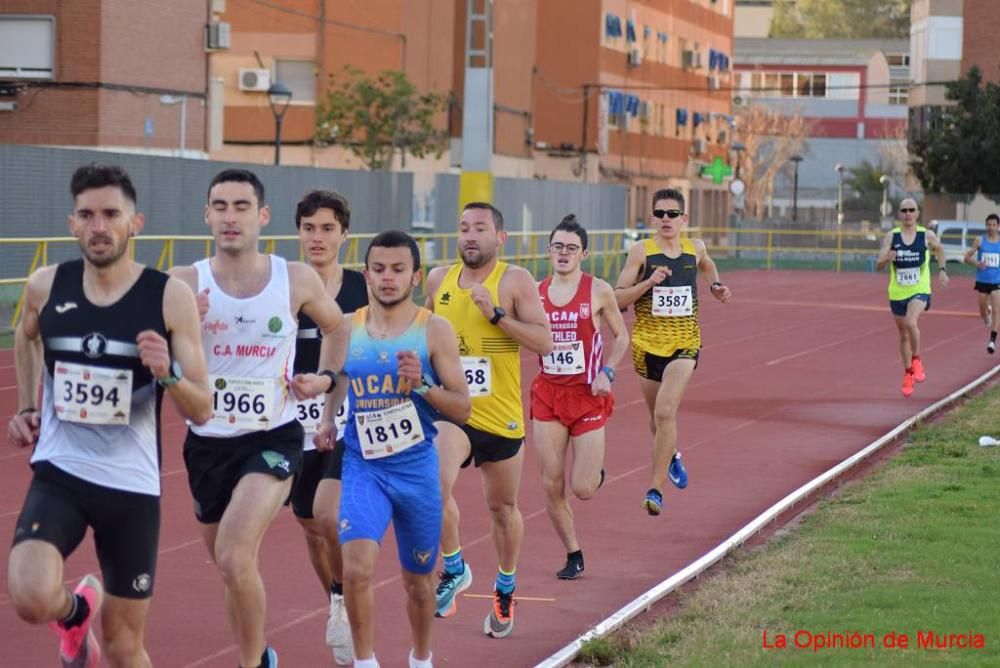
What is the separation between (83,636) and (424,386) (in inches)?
68.2

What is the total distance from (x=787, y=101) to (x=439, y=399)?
112m

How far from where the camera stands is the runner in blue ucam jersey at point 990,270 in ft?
90.6

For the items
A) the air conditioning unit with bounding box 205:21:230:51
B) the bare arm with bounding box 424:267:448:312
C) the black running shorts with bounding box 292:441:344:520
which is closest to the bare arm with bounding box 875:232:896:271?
the bare arm with bounding box 424:267:448:312

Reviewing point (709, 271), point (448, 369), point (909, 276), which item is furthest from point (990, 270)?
point (448, 369)

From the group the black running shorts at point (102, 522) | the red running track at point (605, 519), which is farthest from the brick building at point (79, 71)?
the black running shorts at point (102, 522)

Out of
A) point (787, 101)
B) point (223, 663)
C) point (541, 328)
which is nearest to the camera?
point (223, 663)

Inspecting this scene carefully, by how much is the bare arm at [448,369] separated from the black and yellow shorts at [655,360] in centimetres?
550

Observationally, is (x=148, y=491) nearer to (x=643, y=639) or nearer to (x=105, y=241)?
(x=105, y=241)

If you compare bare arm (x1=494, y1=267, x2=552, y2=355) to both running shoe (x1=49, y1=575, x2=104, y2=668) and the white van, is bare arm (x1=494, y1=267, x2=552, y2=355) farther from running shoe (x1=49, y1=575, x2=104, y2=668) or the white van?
the white van

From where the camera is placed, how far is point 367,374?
7746 millimetres

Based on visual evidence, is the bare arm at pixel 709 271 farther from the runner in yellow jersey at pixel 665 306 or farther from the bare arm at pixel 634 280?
the bare arm at pixel 634 280

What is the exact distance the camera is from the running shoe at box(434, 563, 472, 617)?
9.39 m

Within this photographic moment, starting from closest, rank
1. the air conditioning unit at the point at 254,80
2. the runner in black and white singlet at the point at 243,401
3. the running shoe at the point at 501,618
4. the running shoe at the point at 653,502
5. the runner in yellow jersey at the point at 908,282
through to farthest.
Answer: the runner in black and white singlet at the point at 243,401
the running shoe at the point at 501,618
the running shoe at the point at 653,502
the runner in yellow jersey at the point at 908,282
the air conditioning unit at the point at 254,80

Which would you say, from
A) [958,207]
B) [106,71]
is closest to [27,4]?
[106,71]
